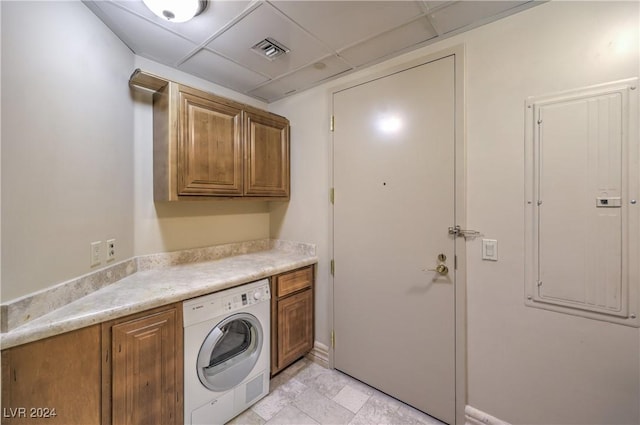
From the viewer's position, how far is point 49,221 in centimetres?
113

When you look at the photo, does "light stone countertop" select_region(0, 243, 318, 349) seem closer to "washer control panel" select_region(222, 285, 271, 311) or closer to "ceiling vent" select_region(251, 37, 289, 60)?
"washer control panel" select_region(222, 285, 271, 311)

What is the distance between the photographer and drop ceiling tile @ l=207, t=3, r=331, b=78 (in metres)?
1.41

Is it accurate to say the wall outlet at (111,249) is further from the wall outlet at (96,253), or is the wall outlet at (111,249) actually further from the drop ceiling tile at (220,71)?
the drop ceiling tile at (220,71)

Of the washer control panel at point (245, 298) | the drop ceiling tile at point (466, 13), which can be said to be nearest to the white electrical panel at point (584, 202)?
the drop ceiling tile at point (466, 13)

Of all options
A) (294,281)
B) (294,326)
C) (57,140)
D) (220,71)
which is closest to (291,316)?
(294,326)

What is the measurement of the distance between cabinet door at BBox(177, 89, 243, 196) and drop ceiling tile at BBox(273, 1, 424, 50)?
0.86 metres

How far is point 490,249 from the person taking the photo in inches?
56.6

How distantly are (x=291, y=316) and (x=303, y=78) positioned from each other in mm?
2033

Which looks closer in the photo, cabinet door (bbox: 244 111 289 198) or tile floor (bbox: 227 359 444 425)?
tile floor (bbox: 227 359 444 425)

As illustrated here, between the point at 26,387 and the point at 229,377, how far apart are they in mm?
936

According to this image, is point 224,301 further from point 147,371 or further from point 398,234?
point 398,234

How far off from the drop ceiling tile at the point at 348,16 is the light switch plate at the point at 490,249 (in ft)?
4.50

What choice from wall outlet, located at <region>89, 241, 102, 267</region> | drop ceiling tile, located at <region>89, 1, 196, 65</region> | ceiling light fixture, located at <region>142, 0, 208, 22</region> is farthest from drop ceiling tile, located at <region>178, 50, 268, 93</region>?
wall outlet, located at <region>89, 241, 102, 267</region>

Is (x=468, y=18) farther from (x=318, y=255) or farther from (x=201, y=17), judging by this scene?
(x=318, y=255)
